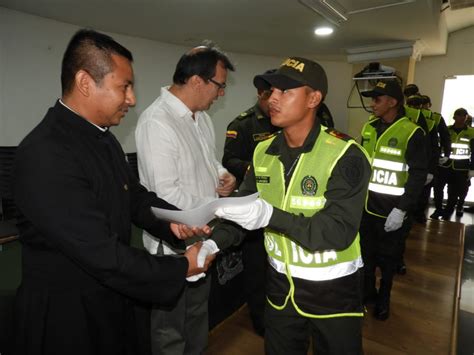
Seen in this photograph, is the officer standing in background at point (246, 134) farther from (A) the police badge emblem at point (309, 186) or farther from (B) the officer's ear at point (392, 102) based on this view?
(A) the police badge emblem at point (309, 186)

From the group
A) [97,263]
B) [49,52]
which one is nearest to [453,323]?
[97,263]

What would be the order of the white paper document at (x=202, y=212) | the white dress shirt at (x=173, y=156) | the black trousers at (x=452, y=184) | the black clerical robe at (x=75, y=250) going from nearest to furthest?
the black clerical robe at (x=75, y=250) < the white paper document at (x=202, y=212) < the white dress shirt at (x=173, y=156) < the black trousers at (x=452, y=184)

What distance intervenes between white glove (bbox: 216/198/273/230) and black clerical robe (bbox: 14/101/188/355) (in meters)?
0.24

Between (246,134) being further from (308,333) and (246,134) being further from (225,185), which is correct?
(308,333)

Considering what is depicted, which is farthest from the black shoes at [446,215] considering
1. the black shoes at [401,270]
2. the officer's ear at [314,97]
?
the officer's ear at [314,97]

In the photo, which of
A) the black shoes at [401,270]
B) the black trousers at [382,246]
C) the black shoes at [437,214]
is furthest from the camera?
the black shoes at [437,214]

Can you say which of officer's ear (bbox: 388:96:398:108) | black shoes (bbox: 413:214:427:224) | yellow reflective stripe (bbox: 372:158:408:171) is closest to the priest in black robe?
yellow reflective stripe (bbox: 372:158:408:171)

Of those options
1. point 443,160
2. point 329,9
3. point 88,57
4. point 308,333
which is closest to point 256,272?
point 308,333

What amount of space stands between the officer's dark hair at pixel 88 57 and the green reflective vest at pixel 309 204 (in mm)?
699

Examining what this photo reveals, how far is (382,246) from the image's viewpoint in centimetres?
238

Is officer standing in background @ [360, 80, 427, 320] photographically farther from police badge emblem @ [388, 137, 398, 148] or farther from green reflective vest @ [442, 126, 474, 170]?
green reflective vest @ [442, 126, 474, 170]

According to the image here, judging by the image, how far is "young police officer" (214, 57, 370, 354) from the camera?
108 centimetres

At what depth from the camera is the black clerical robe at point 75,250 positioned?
894 mm

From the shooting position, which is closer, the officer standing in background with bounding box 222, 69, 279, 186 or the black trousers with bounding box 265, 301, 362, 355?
the black trousers with bounding box 265, 301, 362, 355
